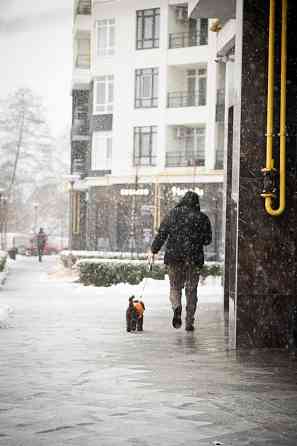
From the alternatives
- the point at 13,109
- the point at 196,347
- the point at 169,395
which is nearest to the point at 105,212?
the point at 13,109

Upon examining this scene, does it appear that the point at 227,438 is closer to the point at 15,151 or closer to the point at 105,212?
the point at 105,212

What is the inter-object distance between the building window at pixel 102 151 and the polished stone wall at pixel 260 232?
1320 inches

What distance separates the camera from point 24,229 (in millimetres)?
78375

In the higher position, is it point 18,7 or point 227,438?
point 18,7

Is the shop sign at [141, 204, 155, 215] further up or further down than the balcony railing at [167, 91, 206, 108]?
further down

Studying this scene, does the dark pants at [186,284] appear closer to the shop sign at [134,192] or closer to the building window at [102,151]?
the shop sign at [134,192]

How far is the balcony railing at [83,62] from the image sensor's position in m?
49.3

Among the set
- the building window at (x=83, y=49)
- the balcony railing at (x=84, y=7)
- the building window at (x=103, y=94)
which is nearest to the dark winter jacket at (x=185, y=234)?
the building window at (x=103, y=94)

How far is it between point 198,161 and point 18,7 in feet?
38.4

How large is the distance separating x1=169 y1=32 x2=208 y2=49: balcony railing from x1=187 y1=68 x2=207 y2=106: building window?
1279 mm

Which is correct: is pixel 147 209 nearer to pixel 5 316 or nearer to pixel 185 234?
pixel 5 316

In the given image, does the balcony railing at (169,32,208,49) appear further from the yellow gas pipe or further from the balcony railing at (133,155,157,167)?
the yellow gas pipe

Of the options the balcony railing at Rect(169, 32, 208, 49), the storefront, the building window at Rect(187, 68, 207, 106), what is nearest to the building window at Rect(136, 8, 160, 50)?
the balcony railing at Rect(169, 32, 208, 49)

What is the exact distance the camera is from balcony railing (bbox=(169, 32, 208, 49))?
131 feet
